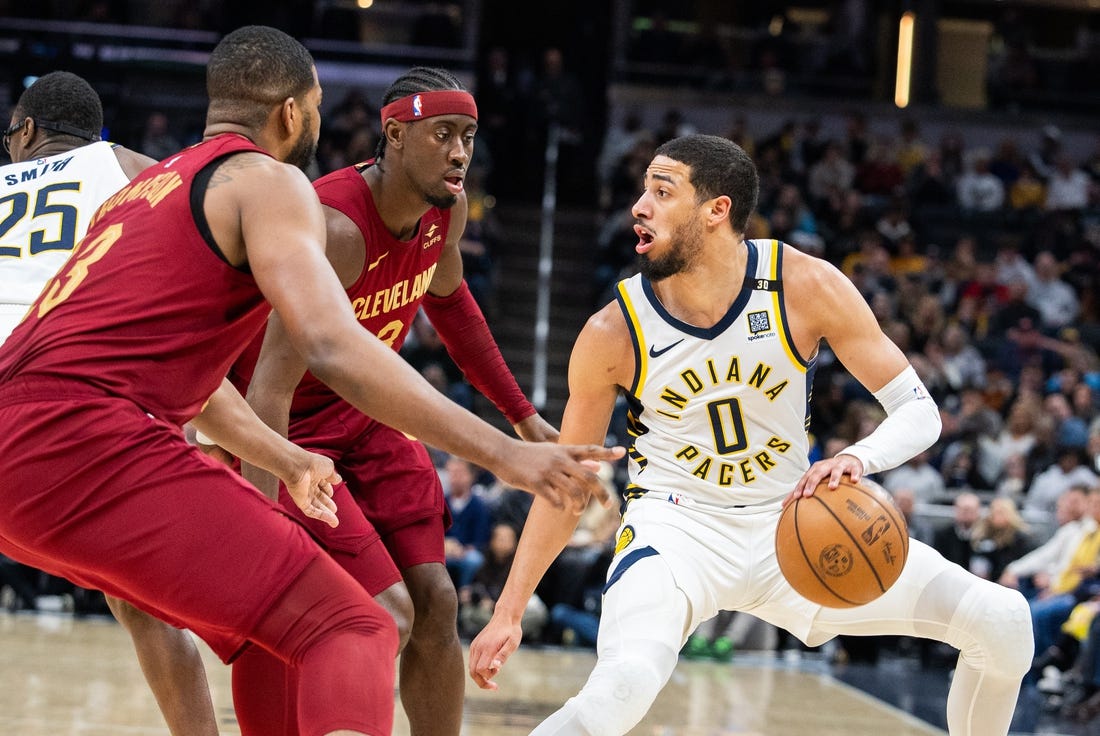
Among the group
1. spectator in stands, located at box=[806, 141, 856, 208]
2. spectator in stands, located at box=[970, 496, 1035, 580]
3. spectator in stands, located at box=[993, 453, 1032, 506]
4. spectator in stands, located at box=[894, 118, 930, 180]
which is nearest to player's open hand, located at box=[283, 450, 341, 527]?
spectator in stands, located at box=[970, 496, 1035, 580]

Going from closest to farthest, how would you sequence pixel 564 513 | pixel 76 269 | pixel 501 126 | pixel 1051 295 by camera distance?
pixel 76 269 < pixel 564 513 < pixel 1051 295 < pixel 501 126

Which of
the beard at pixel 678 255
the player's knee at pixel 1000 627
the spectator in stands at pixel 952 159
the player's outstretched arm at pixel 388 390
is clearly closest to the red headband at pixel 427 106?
the beard at pixel 678 255

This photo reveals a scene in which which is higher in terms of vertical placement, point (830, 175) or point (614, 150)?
point (614, 150)

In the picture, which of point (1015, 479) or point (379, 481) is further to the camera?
point (1015, 479)

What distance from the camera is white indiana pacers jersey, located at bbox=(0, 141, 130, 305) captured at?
177 inches

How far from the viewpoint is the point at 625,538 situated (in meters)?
4.61

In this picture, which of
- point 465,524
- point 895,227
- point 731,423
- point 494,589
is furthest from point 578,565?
point 895,227

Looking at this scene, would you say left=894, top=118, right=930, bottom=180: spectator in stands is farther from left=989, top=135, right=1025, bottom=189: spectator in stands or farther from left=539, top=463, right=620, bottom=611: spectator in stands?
left=539, top=463, right=620, bottom=611: spectator in stands

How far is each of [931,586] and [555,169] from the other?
14.8 metres

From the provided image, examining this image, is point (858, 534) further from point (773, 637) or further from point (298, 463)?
point (773, 637)

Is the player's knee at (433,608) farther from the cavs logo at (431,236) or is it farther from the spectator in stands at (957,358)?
the spectator in stands at (957,358)

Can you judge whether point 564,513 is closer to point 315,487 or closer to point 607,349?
point 607,349

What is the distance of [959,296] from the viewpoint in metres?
16.2

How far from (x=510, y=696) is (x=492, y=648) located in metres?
4.13
